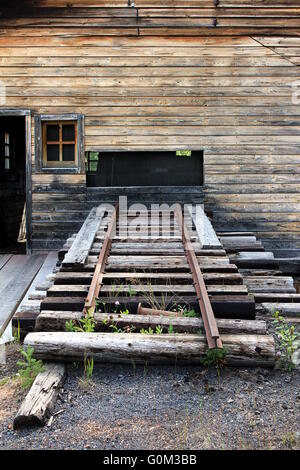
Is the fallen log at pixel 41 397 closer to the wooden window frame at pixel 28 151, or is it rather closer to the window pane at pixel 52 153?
the wooden window frame at pixel 28 151

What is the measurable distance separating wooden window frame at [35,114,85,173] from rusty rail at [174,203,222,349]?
3.32m

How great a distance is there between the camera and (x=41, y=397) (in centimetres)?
283

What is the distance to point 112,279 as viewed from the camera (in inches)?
183

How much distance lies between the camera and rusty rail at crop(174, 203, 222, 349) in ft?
10.8

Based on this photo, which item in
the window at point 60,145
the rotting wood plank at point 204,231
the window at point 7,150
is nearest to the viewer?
the rotting wood plank at point 204,231

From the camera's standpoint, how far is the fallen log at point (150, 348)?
10.8 feet

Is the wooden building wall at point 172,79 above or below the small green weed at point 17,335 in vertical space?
above

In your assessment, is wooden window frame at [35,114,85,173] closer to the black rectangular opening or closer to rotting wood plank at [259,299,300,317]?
the black rectangular opening

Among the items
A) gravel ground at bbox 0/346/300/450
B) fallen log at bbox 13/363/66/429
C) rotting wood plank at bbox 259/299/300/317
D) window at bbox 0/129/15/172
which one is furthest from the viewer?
window at bbox 0/129/15/172

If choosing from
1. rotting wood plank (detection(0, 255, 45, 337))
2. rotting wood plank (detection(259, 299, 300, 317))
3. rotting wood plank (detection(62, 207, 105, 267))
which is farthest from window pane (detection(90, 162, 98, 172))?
rotting wood plank (detection(259, 299, 300, 317))

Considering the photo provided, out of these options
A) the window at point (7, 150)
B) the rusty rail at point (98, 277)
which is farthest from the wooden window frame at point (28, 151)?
the window at point (7, 150)

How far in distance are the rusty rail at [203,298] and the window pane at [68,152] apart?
352 centimetres

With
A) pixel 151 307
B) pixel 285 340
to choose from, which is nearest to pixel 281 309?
pixel 285 340
